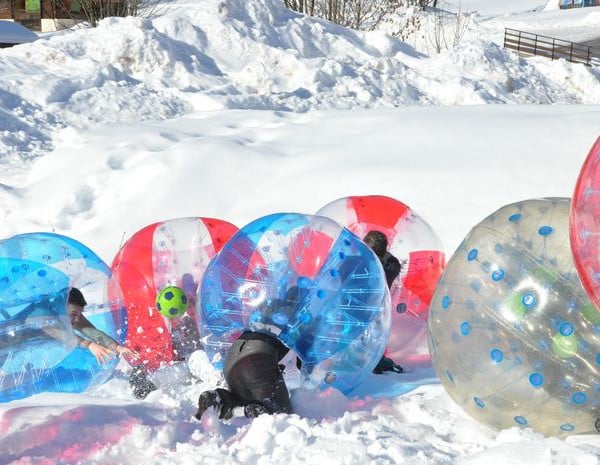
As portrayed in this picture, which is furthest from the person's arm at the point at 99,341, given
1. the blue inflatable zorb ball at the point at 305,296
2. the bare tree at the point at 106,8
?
the bare tree at the point at 106,8

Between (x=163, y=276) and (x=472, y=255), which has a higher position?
(x=472, y=255)

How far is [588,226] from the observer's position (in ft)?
11.3

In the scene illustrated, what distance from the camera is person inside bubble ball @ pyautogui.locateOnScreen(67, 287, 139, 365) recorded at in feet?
14.8

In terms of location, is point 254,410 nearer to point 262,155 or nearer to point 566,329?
point 566,329

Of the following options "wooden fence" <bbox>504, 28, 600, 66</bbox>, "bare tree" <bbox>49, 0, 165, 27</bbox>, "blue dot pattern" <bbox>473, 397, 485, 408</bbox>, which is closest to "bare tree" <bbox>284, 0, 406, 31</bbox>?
"wooden fence" <bbox>504, 28, 600, 66</bbox>

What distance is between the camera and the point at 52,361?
4371 mm

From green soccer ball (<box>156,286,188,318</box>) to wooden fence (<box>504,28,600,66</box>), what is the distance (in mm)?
25505

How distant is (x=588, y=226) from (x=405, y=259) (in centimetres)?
244

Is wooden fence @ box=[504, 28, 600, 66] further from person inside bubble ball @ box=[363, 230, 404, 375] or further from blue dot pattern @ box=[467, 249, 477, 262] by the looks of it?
blue dot pattern @ box=[467, 249, 477, 262]

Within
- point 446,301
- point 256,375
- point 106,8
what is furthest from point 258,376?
point 106,8

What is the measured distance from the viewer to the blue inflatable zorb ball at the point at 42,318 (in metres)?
4.28

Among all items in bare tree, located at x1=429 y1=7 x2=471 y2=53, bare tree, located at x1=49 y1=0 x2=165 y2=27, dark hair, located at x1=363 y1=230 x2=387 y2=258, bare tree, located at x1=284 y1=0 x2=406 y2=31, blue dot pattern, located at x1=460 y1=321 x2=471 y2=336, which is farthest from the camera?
bare tree, located at x1=429 y1=7 x2=471 y2=53

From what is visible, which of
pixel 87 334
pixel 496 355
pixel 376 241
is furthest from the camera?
pixel 376 241

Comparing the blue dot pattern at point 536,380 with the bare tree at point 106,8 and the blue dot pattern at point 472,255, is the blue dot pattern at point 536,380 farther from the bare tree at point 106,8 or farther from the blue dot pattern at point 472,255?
the bare tree at point 106,8
